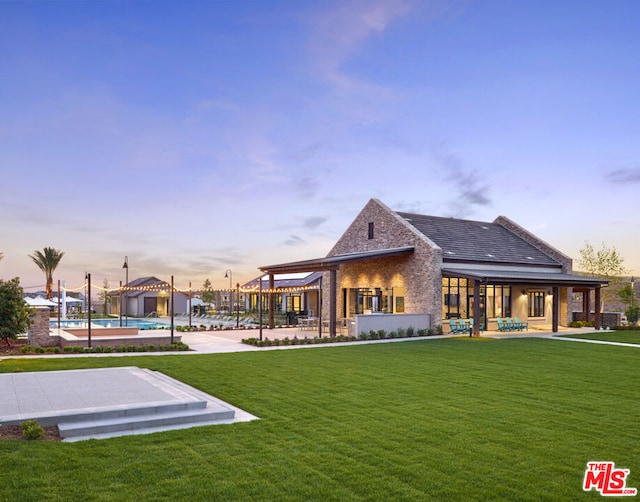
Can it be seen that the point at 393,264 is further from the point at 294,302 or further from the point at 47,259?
the point at 47,259

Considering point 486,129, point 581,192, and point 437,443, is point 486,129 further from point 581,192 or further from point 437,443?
point 437,443

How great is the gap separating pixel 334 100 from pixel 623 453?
18.0 meters

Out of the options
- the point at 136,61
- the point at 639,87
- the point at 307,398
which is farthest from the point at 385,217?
the point at 307,398

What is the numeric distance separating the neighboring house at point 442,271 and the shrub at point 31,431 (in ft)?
54.3

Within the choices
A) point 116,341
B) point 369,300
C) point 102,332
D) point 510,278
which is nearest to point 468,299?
point 510,278

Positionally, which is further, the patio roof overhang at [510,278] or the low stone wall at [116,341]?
the patio roof overhang at [510,278]

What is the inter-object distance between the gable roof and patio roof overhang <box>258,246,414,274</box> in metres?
2.54

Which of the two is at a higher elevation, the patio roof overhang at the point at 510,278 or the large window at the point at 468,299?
the patio roof overhang at the point at 510,278

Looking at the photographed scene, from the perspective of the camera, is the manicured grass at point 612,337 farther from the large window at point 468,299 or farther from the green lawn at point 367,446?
the green lawn at point 367,446

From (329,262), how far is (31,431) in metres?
17.0

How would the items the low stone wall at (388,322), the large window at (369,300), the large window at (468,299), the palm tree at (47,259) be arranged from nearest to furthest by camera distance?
the low stone wall at (388,322) < the large window at (468,299) < the large window at (369,300) < the palm tree at (47,259)

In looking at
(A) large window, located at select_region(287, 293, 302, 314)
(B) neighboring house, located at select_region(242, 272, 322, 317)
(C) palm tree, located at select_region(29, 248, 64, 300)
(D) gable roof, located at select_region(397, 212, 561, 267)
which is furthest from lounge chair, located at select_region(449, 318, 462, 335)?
(C) palm tree, located at select_region(29, 248, 64, 300)

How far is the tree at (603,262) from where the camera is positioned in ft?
130

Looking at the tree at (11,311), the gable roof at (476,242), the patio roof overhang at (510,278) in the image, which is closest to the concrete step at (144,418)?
the tree at (11,311)
